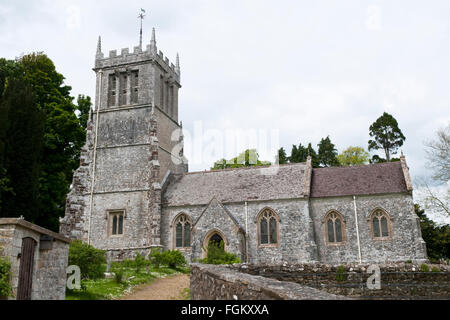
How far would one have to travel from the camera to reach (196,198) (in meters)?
29.0

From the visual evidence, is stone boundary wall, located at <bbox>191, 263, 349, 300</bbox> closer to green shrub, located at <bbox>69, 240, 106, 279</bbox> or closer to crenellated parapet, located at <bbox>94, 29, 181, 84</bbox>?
green shrub, located at <bbox>69, 240, 106, 279</bbox>

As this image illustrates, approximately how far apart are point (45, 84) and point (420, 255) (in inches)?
1227

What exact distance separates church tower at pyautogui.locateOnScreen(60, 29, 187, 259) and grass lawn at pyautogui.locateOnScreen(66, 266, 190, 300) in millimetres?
6296

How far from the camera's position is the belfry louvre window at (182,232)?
28.2 meters

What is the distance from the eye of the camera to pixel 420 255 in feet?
78.8

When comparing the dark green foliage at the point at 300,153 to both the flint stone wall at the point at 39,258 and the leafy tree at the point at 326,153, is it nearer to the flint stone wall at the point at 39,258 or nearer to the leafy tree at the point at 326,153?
the leafy tree at the point at 326,153

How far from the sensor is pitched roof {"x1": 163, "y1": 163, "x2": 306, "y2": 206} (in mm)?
27891

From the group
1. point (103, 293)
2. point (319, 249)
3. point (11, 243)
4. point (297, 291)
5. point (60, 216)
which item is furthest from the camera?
point (60, 216)

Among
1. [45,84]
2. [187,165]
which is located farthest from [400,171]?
[45,84]

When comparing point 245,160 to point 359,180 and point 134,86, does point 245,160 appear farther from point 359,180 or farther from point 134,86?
point 359,180

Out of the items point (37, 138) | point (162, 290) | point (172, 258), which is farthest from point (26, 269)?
point (37, 138)

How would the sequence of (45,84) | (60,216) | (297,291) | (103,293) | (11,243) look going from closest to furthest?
(297,291), (11,243), (103,293), (60,216), (45,84)
